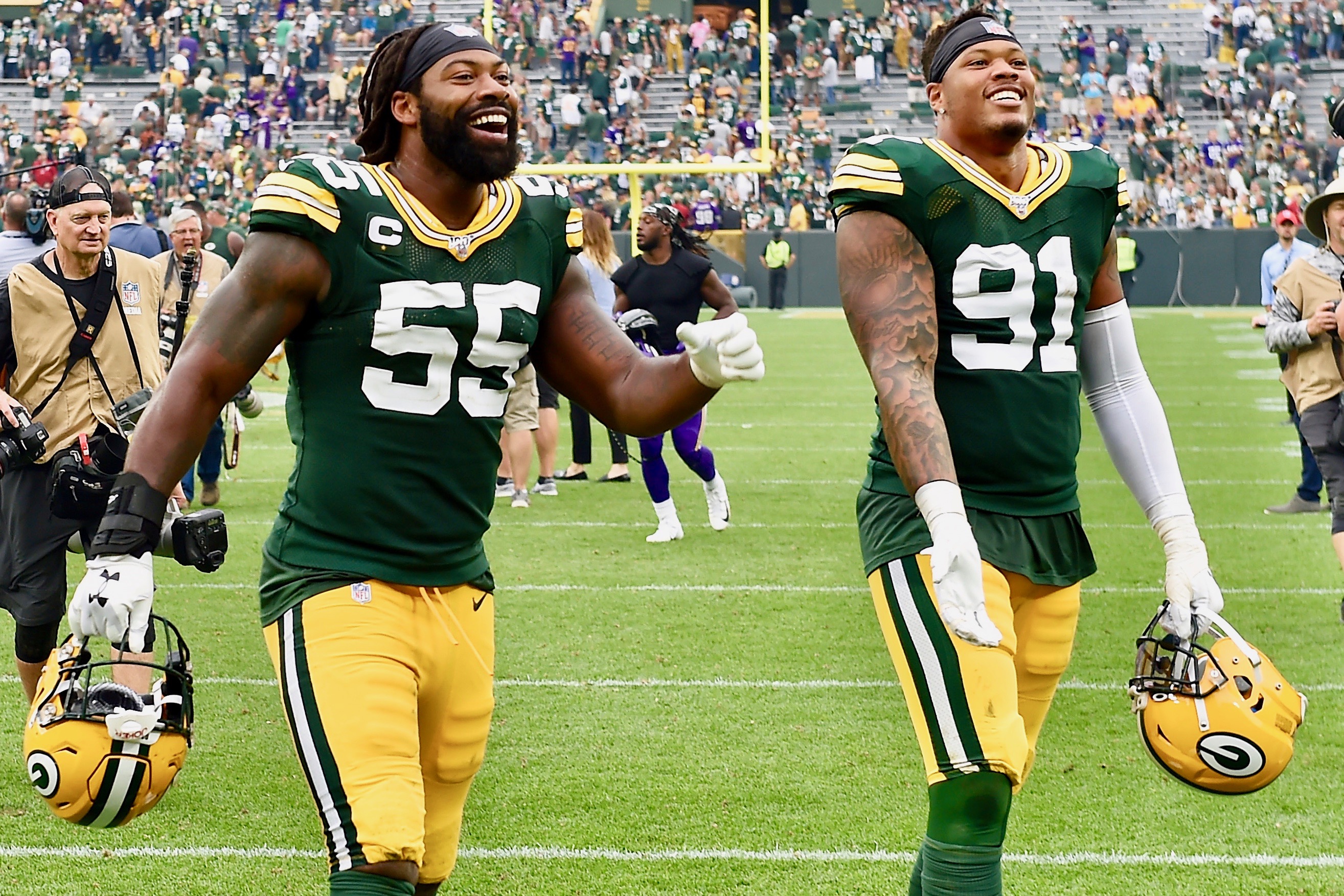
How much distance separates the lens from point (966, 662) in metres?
3.21

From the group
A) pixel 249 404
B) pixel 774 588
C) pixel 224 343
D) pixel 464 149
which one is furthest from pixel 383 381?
pixel 249 404

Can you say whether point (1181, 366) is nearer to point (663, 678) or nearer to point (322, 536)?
point (663, 678)

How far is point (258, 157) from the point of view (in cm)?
3347

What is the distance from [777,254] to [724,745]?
83.3ft

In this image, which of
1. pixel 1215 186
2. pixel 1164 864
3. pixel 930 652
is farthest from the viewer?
pixel 1215 186

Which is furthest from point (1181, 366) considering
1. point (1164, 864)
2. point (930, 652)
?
point (930, 652)

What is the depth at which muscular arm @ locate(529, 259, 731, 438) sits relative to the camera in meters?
3.12

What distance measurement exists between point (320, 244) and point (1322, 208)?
16.3 feet

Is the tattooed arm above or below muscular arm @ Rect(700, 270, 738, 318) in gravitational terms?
above

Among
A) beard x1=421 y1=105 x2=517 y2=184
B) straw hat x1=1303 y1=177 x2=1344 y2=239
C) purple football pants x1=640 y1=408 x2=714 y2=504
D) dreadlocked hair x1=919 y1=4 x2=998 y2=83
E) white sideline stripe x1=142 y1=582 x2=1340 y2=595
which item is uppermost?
dreadlocked hair x1=919 y1=4 x2=998 y2=83

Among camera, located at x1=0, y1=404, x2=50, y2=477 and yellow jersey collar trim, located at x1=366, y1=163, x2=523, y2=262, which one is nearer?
yellow jersey collar trim, located at x1=366, y1=163, x2=523, y2=262

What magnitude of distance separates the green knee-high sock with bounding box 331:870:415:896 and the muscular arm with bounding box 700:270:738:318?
6.83 metres

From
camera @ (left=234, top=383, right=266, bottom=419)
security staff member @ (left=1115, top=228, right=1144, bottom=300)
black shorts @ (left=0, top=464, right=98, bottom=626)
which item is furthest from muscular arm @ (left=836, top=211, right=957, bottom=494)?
security staff member @ (left=1115, top=228, right=1144, bottom=300)

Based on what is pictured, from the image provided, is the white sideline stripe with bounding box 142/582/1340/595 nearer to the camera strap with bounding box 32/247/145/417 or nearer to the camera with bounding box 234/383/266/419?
the camera with bounding box 234/383/266/419
